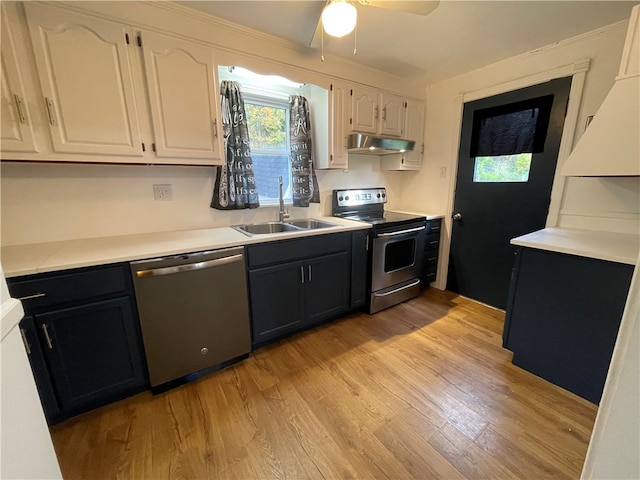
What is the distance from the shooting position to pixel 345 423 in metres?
1.43

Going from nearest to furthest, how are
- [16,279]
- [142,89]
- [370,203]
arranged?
[16,279]
[142,89]
[370,203]

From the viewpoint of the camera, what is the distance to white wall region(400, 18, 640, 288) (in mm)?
1861

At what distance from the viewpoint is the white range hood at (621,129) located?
1421 mm

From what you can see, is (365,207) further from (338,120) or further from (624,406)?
(624,406)

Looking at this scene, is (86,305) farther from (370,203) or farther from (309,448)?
(370,203)

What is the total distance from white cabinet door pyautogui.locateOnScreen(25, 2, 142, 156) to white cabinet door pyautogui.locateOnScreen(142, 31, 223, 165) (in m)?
0.12

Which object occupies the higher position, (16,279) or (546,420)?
(16,279)

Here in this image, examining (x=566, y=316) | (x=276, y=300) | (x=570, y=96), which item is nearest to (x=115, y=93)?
(x=276, y=300)

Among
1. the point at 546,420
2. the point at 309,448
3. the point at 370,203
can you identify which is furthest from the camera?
the point at 370,203

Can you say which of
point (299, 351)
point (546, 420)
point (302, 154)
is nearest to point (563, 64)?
point (302, 154)

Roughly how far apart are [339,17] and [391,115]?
62.2 inches

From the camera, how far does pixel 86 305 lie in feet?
4.42

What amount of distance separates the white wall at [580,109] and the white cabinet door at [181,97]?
2333 millimetres

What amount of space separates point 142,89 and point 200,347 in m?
1.63
